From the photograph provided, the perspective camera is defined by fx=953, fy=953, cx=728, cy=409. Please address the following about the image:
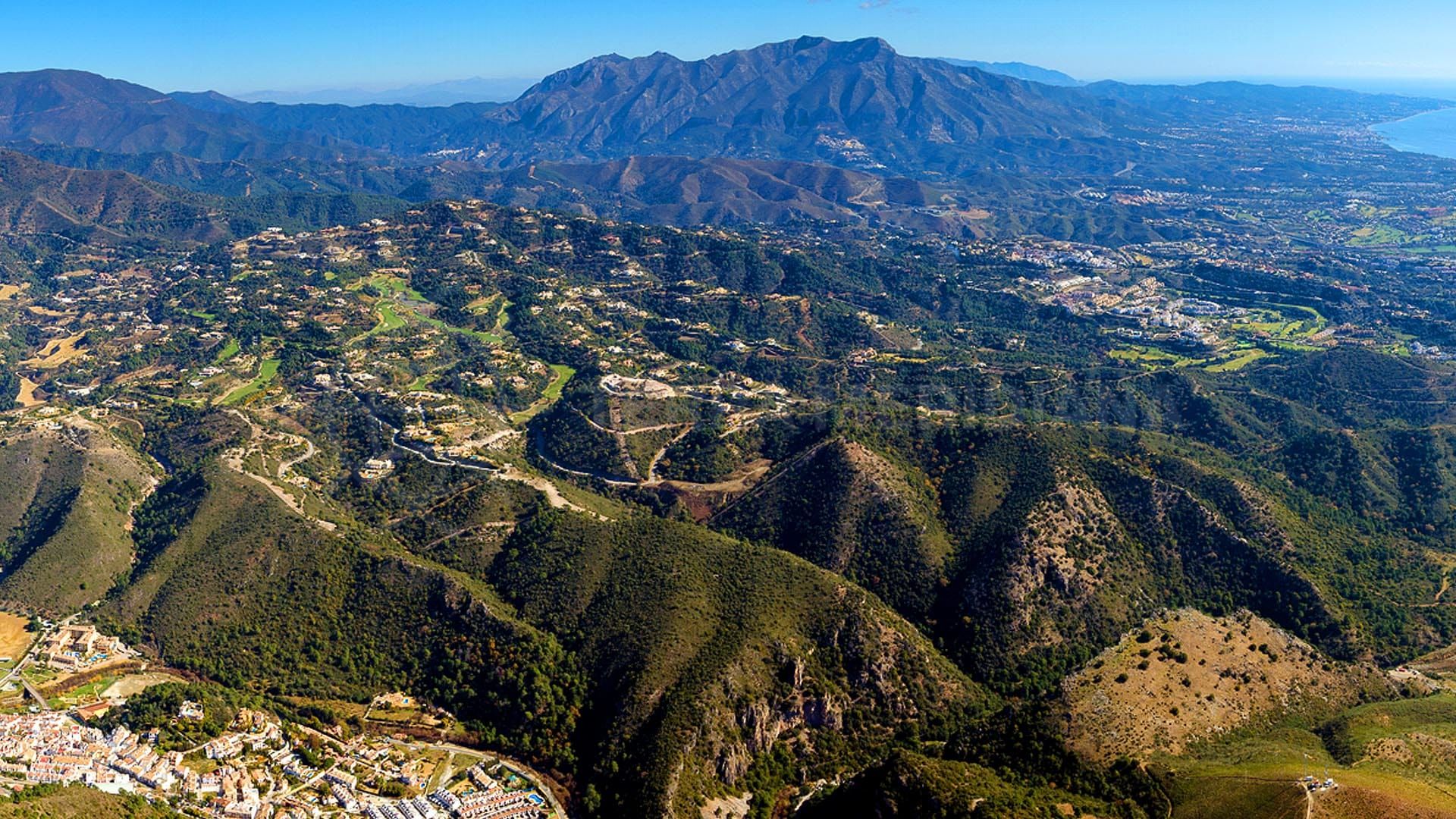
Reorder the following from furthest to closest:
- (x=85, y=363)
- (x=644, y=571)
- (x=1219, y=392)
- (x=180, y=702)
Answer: (x=85, y=363) → (x=1219, y=392) → (x=644, y=571) → (x=180, y=702)

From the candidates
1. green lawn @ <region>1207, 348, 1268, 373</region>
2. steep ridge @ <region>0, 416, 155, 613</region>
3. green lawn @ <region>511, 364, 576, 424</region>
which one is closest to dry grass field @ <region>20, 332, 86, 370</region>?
steep ridge @ <region>0, 416, 155, 613</region>

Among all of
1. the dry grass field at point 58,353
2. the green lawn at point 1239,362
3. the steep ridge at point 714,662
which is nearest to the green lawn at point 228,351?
the dry grass field at point 58,353

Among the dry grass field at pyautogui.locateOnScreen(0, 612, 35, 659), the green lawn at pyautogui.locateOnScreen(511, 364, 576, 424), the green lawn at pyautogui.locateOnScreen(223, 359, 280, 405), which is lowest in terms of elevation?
the dry grass field at pyautogui.locateOnScreen(0, 612, 35, 659)

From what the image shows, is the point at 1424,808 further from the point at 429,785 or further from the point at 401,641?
the point at 401,641

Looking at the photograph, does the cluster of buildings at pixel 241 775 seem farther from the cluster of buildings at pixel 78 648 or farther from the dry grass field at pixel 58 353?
the dry grass field at pixel 58 353

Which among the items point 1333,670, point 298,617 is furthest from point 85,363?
point 1333,670

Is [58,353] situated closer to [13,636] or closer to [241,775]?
[13,636]

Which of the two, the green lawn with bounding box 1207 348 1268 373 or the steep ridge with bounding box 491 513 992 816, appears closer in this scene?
the steep ridge with bounding box 491 513 992 816

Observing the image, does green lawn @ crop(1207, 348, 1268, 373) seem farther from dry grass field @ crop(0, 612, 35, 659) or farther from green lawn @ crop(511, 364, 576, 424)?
dry grass field @ crop(0, 612, 35, 659)
